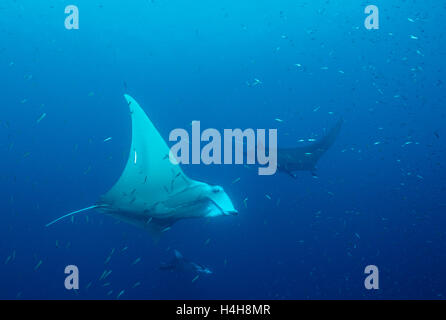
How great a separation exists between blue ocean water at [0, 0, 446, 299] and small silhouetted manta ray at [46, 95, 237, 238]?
18.6ft

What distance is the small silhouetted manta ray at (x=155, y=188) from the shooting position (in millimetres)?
4180

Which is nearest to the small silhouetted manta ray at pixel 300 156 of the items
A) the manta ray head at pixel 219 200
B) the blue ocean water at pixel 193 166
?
the manta ray head at pixel 219 200

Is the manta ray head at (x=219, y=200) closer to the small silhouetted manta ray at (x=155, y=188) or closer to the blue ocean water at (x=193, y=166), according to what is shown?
the small silhouetted manta ray at (x=155, y=188)

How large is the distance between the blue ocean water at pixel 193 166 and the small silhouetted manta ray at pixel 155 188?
5659mm

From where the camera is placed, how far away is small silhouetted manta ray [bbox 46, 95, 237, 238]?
4180mm

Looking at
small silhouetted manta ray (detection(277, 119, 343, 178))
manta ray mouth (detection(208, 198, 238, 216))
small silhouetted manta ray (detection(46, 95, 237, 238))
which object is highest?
small silhouetted manta ray (detection(277, 119, 343, 178))

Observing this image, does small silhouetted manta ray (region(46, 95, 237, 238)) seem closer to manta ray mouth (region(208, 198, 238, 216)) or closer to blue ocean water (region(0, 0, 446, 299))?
manta ray mouth (region(208, 198, 238, 216))

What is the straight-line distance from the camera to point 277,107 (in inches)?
830

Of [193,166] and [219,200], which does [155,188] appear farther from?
[193,166]

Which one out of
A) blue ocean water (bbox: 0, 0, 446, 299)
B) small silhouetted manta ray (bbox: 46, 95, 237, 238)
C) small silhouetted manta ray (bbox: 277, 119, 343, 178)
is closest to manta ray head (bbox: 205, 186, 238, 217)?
small silhouetted manta ray (bbox: 46, 95, 237, 238)

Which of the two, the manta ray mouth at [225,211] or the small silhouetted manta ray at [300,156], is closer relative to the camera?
the manta ray mouth at [225,211]
